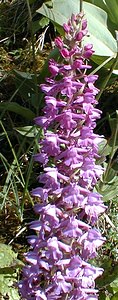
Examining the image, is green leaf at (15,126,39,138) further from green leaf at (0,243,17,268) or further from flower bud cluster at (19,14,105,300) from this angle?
flower bud cluster at (19,14,105,300)

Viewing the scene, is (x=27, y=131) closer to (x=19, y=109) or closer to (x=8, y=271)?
(x=19, y=109)

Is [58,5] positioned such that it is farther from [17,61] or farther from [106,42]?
[17,61]

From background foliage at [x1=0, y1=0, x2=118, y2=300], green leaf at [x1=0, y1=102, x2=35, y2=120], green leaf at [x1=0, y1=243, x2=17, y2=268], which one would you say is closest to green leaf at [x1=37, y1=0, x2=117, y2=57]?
background foliage at [x1=0, y1=0, x2=118, y2=300]

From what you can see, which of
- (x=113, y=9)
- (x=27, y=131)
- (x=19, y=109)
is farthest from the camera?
(x=113, y=9)

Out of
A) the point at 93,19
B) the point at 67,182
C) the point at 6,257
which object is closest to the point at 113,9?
the point at 93,19

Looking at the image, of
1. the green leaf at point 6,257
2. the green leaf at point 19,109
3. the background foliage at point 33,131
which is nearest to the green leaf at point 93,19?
the background foliage at point 33,131

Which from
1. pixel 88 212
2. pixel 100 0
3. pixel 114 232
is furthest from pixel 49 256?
pixel 100 0
